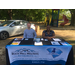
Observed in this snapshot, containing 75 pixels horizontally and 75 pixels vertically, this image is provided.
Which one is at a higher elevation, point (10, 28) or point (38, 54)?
point (10, 28)

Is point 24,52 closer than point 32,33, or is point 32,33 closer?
point 24,52

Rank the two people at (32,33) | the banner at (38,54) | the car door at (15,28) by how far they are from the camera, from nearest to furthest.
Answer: the banner at (38,54) < the two people at (32,33) < the car door at (15,28)

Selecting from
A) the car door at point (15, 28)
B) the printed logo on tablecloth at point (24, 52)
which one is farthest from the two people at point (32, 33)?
the car door at point (15, 28)

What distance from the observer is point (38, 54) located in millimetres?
2842

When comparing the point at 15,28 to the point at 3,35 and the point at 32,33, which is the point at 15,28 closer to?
the point at 3,35

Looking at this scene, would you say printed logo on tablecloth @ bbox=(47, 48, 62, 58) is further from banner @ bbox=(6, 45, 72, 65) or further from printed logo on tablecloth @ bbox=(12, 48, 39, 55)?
printed logo on tablecloth @ bbox=(12, 48, 39, 55)

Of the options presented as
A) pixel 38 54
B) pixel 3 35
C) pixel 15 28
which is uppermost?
pixel 15 28

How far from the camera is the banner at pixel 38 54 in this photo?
278 cm

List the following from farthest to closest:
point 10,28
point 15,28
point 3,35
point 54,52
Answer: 1. point 15,28
2. point 10,28
3. point 3,35
4. point 54,52

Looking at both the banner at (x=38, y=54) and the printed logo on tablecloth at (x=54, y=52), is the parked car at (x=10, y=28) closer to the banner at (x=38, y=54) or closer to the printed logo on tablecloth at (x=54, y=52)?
the banner at (x=38, y=54)

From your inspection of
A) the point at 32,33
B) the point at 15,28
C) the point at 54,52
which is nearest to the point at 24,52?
the point at 54,52
